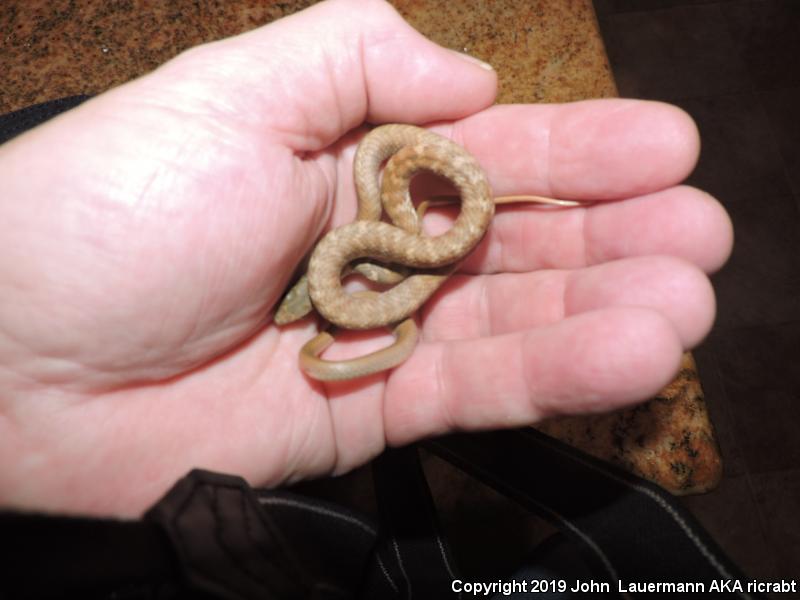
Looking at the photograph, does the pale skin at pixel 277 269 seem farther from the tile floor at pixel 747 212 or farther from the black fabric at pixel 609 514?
the tile floor at pixel 747 212

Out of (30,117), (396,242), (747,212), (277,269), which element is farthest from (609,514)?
(747,212)

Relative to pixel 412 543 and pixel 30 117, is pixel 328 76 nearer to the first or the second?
pixel 30 117

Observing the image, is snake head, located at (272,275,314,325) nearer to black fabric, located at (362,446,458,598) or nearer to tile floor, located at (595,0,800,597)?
black fabric, located at (362,446,458,598)

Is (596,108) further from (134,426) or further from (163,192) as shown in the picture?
(134,426)

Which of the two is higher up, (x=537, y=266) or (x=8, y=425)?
(x=8, y=425)

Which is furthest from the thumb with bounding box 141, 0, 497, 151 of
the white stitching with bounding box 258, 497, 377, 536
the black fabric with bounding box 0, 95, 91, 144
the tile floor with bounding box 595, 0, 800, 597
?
the tile floor with bounding box 595, 0, 800, 597

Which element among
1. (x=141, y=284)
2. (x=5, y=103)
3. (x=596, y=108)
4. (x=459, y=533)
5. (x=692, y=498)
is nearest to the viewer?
(x=141, y=284)

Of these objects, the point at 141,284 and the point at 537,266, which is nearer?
the point at 141,284

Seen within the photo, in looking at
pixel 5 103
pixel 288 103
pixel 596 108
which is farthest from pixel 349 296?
pixel 5 103
